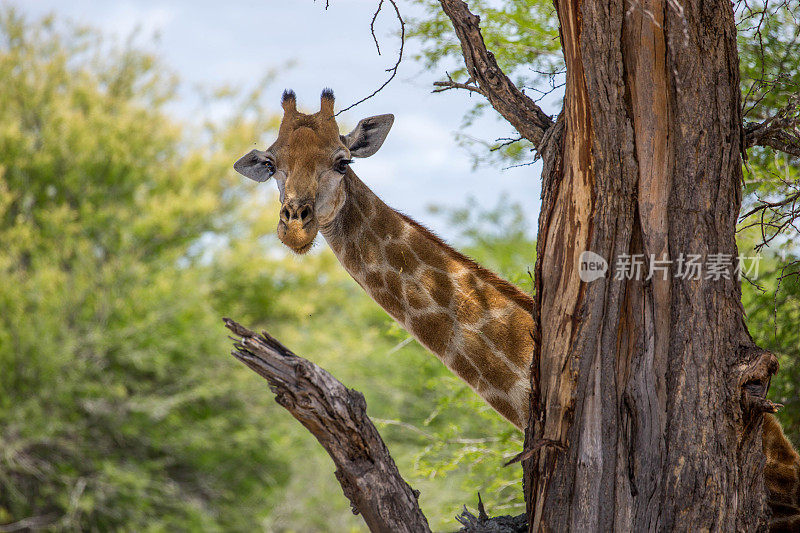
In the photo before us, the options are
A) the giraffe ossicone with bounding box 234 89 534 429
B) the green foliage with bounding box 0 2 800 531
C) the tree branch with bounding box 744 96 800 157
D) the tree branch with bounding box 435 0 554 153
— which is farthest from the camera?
the green foliage with bounding box 0 2 800 531

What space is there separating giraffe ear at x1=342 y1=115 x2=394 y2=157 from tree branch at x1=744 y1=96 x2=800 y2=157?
183 centimetres

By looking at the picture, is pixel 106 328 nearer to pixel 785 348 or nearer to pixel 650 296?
pixel 785 348

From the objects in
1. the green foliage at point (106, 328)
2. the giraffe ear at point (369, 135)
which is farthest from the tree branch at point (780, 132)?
the green foliage at point (106, 328)

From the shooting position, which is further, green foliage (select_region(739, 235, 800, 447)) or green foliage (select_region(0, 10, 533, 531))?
green foliage (select_region(0, 10, 533, 531))

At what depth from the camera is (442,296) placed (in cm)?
402

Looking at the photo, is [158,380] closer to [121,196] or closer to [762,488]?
[121,196]

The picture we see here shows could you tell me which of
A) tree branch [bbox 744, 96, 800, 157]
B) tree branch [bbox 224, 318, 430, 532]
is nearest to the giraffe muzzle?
tree branch [bbox 224, 318, 430, 532]

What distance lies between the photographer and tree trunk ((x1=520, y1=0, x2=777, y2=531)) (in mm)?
2836

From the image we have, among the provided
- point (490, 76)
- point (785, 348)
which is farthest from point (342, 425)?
point (785, 348)

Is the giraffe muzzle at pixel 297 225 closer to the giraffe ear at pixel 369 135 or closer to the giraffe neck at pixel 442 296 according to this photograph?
the giraffe neck at pixel 442 296

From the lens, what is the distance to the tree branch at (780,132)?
10.8 feet

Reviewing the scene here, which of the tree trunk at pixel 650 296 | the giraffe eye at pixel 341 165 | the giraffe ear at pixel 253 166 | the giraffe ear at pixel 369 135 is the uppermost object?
the giraffe ear at pixel 369 135

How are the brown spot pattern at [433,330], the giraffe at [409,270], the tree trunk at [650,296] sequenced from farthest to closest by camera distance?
1. the brown spot pattern at [433,330]
2. the giraffe at [409,270]
3. the tree trunk at [650,296]

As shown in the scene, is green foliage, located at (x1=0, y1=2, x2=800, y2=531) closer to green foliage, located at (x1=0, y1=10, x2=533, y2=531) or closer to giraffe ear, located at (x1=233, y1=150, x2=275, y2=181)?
green foliage, located at (x1=0, y1=10, x2=533, y2=531)
